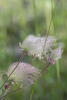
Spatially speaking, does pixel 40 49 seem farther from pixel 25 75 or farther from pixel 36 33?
pixel 36 33

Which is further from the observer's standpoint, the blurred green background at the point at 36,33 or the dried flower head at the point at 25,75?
the blurred green background at the point at 36,33

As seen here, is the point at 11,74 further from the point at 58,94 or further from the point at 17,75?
the point at 58,94

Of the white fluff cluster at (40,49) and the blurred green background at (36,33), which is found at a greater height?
the white fluff cluster at (40,49)

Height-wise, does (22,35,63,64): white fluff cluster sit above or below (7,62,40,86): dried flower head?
above

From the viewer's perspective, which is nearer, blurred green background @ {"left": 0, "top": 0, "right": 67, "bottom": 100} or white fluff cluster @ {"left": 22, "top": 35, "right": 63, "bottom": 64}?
white fluff cluster @ {"left": 22, "top": 35, "right": 63, "bottom": 64}

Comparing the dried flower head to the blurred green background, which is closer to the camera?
the dried flower head

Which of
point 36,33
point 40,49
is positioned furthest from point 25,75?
point 36,33

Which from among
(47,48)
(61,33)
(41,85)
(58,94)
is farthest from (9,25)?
(47,48)

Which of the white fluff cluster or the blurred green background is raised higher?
the white fluff cluster
